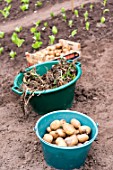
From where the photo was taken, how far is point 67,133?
317 centimetres

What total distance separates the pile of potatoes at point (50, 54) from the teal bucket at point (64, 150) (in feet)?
4.29

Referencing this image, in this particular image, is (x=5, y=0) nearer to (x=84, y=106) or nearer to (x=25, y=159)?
(x=84, y=106)

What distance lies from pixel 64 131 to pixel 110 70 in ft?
5.17

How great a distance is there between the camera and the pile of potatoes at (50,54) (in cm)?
451

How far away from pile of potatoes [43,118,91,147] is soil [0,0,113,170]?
25 centimetres

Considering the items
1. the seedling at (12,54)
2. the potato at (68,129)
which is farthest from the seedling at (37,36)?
the potato at (68,129)

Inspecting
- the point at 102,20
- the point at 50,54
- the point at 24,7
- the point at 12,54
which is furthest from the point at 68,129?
the point at 24,7

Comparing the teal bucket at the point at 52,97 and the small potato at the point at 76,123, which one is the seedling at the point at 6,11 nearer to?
the teal bucket at the point at 52,97

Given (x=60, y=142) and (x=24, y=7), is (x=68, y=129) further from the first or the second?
(x=24, y=7)

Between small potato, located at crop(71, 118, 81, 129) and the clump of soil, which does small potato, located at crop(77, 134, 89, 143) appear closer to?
small potato, located at crop(71, 118, 81, 129)

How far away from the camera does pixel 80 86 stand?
428cm

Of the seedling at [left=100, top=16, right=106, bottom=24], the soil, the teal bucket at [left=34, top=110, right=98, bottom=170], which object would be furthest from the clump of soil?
the seedling at [left=100, top=16, right=106, bottom=24]

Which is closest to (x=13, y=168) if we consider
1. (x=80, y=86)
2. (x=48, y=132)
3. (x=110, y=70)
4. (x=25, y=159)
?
(x=25, y=159)

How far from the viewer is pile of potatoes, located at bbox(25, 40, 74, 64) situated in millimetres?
4514
